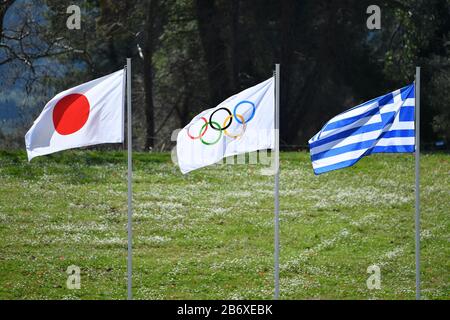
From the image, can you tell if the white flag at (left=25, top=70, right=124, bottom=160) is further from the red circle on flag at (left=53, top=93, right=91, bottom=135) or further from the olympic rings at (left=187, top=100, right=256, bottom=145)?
the olympic rings at (left=187, top=100, right=256, bottom=145)

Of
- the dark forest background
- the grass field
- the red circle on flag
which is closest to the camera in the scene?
the red circle on flag

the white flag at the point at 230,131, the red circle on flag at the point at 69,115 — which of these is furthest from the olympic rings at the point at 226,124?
the red circle on flag at the point at 69,115

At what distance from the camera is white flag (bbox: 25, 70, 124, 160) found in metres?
14.3

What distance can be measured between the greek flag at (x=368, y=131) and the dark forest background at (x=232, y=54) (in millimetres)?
17806

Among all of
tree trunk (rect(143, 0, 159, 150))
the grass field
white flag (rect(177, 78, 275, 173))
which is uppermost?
tree trunk (rect(143, 0, 159, 150))

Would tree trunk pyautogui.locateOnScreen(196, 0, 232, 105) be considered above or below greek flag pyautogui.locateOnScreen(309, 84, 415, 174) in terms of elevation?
above

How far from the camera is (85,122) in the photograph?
14281mm

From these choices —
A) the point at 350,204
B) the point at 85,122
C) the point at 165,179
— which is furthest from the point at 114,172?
the point at 85,122

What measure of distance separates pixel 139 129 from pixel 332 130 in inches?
1023

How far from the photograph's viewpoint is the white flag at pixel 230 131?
561 inches

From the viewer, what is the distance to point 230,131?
1435 cm

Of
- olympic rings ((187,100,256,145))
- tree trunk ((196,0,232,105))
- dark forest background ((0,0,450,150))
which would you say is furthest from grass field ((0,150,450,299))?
Result: tree trunk ((196,0,232,105))

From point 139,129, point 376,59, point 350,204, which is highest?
point 376,59
